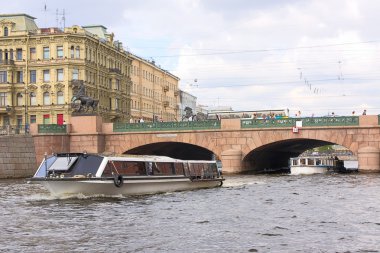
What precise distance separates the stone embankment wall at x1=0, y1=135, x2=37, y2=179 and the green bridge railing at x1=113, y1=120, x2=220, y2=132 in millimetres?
7746

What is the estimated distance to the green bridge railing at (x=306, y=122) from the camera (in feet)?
165

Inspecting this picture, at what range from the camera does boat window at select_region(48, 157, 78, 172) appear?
30578 mm

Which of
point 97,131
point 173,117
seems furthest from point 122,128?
point 173,117

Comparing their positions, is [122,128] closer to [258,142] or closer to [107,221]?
[258,142]

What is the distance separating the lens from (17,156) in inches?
2104

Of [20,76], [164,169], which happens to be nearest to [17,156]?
[164,169]

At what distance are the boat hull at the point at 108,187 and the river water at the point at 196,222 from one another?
50 cm

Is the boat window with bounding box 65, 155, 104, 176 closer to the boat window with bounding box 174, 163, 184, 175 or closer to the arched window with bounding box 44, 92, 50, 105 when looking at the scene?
the boat window with bounding box 174, 163, 184, 175

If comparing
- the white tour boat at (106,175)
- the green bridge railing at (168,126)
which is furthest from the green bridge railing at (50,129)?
the white tour boat at (106,175)

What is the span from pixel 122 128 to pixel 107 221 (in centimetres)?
3448

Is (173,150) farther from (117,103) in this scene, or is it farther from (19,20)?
(19,20)

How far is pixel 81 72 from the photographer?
74250 millimetres

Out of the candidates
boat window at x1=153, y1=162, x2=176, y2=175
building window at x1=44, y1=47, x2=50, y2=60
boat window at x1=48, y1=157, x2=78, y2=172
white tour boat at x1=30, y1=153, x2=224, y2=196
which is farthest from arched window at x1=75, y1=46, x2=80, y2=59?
boat window at x1=48, y1=157, x2=78, y2=172

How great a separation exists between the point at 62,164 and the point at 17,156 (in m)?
24.1
